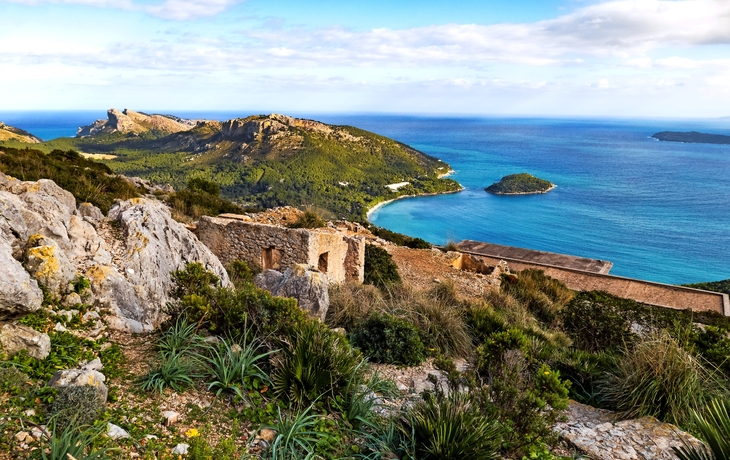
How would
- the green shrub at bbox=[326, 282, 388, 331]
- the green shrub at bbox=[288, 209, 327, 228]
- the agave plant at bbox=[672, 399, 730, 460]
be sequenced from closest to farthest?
the agave plant at bbox=[672, 399, 730, 460] < the green shrub at bbox=[326, 282, 388, 331] < the green shrub at bbox=[288, 209, 327, 228]

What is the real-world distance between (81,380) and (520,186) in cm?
10328

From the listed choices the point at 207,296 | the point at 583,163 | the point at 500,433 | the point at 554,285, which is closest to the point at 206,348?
the point at 207,296

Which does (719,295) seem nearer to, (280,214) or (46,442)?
(280,214)

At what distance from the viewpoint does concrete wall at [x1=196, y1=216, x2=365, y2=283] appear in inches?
441

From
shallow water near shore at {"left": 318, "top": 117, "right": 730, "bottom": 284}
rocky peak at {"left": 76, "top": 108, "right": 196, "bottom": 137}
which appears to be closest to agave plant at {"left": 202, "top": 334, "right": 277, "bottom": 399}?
shallow water near shore at {"left": 318, "top": 117, "right": 730, "bottom": 284}

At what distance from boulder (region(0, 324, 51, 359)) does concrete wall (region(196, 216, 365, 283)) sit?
286 inches

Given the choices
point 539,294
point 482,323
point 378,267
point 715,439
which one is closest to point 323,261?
point 378,267

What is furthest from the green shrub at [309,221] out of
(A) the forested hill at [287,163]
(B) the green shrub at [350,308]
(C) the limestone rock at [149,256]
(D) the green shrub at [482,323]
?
(A) the forested hill at [287,163]

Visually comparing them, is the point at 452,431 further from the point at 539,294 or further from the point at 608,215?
the point at 608,215

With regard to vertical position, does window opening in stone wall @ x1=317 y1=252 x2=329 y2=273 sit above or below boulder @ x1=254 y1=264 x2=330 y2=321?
below

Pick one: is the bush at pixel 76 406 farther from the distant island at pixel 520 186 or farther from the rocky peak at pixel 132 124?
the rocky peak at pixel 132 124

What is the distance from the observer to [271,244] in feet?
37.6

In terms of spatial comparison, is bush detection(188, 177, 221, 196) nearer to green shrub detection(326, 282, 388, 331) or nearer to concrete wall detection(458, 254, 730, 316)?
concrete wall detection(458, 254, 730, 316)

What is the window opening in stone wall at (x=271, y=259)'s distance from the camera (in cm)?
1148
